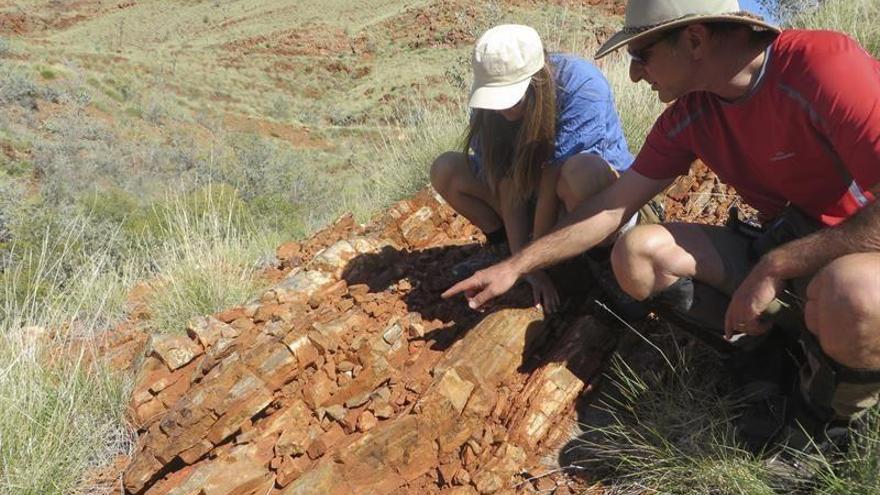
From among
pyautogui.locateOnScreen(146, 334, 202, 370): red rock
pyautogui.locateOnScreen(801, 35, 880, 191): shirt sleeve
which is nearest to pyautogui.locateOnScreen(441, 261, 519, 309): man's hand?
pyautogui.locateOnScreen(801, 35, 880, 191): shirt sleeve

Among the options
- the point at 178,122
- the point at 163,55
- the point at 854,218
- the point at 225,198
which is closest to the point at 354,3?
the point at 163,55

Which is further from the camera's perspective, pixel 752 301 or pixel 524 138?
pixel 524 138

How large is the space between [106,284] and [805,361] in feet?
13.1

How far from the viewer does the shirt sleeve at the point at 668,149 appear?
248 cm

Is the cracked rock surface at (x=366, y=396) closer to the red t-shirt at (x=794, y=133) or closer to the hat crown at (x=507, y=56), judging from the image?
the red t-shirt at (x=794, y=133)

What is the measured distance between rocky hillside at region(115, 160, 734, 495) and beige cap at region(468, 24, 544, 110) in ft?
2.62

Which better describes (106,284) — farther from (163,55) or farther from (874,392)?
(163,55)

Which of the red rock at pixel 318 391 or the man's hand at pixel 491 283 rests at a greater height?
the man's hand at pixel 491 283

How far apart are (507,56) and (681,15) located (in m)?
0.80

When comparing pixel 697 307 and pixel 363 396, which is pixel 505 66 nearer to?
pixel 697 307

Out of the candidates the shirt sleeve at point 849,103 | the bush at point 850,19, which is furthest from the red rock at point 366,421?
the bush at point 850,19

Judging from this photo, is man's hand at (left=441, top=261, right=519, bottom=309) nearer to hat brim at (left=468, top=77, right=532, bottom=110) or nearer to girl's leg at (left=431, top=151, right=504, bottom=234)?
Answer: hat brim at (left=468, top=77, right=532, bottom=110)

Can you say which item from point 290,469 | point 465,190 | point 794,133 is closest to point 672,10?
point 794,133

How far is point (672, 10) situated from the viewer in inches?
82.6
